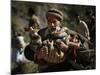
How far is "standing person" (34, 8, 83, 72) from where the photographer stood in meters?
1.89

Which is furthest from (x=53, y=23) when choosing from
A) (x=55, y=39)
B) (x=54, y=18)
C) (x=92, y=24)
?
(x=92, y=24)

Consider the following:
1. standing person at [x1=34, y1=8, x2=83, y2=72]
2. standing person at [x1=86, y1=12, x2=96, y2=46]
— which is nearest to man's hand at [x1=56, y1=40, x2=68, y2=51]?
standing person at [x1=34, y1=8, x2=83, y2=72]

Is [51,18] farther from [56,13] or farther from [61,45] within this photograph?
[61,45]

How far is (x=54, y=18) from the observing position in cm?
193

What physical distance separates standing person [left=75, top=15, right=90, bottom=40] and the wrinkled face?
A: 208mm

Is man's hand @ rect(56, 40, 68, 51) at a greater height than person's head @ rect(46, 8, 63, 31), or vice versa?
person's head @ rect(46, 8, 63, 31)

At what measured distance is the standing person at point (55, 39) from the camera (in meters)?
1.89

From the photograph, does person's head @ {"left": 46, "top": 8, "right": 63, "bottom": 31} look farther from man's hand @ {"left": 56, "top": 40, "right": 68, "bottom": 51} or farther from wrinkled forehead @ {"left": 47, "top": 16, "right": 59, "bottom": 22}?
man's hand @ {"left": 56, "top": 40, "right": 68, "bottom": 51}

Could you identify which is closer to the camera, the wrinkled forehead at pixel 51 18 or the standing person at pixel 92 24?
the wrinkled forehead at pixel 51 18

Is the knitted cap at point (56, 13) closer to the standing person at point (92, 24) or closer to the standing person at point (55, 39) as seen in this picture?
the standing person at point (55, 39)

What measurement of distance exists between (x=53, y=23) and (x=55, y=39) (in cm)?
16

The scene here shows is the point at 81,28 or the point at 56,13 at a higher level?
the point at 56,13

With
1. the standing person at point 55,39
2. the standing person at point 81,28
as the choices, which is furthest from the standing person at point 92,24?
the standing person at point 55,39

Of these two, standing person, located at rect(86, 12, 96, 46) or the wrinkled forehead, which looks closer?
the wrinkled forehead
